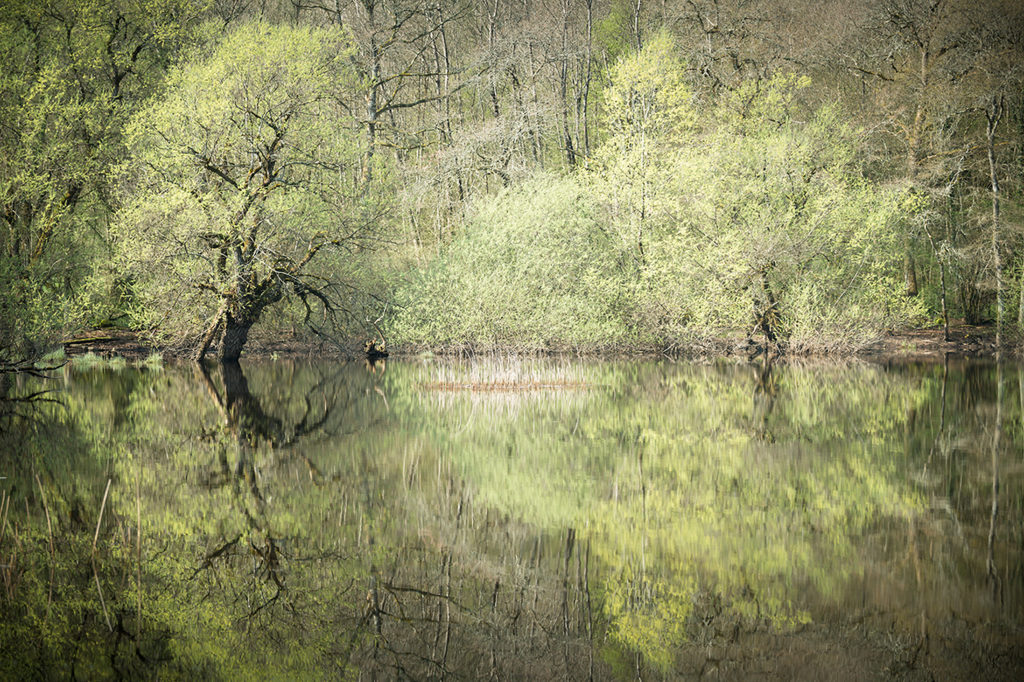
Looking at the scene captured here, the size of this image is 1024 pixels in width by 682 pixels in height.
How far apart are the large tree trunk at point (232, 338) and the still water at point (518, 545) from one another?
1065 cm

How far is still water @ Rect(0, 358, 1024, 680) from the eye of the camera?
4859 millimetres

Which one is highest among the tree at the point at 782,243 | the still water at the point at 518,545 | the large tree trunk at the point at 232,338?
the tree at the point at 782,243

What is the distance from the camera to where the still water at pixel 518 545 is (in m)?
4.86

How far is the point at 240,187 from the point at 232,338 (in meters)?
4.42

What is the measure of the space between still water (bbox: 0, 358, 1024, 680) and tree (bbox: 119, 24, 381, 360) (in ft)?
29.5

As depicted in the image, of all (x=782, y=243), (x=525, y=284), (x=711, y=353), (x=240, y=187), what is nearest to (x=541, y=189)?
(x=525, y=284)

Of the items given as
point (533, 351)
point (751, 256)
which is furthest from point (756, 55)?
point (533, 351)

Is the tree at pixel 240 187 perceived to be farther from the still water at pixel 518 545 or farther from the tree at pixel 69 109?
the still water at pixel 518 545

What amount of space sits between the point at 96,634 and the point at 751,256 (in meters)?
20.7

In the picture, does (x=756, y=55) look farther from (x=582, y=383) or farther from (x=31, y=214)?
(x=31, y=214)

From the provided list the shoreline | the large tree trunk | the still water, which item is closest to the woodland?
the large tree trunk

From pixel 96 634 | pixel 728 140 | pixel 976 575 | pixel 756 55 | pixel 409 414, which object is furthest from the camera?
pixel 756 55

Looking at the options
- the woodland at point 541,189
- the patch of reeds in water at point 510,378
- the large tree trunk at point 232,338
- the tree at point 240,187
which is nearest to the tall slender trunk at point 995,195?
the woodland at point 541,189

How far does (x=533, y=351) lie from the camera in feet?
77.3
